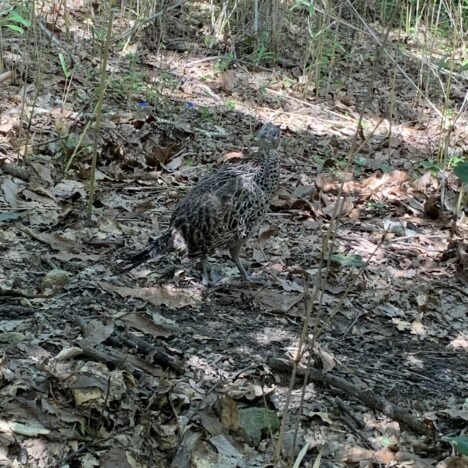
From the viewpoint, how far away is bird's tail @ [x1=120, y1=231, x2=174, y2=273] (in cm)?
390

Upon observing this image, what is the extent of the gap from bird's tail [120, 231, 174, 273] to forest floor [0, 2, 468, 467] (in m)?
0.06

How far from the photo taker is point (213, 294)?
3.95 m

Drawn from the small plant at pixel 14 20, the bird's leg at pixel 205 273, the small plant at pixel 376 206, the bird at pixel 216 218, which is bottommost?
the bird's leg at pixel 205 273

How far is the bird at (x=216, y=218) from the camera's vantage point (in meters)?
3.92

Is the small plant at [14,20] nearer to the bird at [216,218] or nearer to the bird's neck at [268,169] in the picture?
the bird at [216,218]

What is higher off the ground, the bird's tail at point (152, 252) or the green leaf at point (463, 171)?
the green leaf at point (463, 171)

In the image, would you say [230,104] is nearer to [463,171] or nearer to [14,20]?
[14,20]

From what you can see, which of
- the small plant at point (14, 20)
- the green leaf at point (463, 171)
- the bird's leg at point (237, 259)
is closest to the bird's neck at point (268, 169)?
the bird's leg at point (237, 259)

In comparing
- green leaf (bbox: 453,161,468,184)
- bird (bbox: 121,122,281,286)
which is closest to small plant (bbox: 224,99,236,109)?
bird (bbox: 121,122,281,286)

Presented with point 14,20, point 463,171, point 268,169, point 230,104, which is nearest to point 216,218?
point 268,169

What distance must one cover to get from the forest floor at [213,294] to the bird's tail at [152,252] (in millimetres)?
64

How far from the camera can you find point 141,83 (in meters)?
6.88

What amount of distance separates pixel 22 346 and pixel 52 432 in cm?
52

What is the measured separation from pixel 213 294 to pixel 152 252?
38 cm
